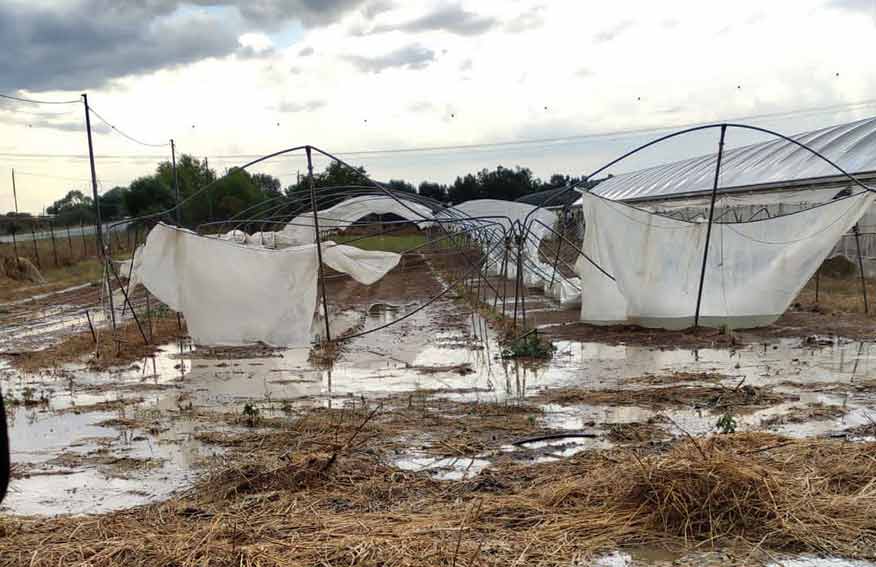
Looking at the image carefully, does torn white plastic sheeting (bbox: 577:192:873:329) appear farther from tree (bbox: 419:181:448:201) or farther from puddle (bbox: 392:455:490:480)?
Answer: tree (bbox: 419:181:448:201)

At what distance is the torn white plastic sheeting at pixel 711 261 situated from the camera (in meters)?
11.9

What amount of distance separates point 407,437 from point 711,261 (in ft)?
23.7

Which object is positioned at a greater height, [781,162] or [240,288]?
[781,162]

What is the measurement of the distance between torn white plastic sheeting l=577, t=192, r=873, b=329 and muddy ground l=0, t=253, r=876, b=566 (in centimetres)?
54

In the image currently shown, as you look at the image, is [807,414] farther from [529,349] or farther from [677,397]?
[529,349]

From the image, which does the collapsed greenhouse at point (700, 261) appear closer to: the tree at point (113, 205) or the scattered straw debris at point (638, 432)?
the scattered straw debris at point (638, 432)

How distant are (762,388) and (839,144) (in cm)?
1401

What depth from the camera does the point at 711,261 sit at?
12.0m

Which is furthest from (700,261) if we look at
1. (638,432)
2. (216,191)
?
(216,191)

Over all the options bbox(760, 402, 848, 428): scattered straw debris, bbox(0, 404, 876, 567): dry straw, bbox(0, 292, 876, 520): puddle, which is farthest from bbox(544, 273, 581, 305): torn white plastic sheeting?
bbox(0, 404, 876, 567): dry straw

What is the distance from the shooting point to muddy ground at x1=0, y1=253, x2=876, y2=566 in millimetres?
4148

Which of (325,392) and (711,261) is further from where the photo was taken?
(711,261)

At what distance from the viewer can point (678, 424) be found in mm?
6859

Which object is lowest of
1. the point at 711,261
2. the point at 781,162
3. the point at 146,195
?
the point at 711,261
